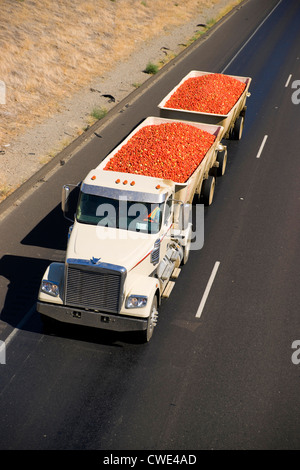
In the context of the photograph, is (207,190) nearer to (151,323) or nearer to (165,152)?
(165,152)

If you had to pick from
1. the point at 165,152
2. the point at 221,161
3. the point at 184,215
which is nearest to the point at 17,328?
the point at 184,215

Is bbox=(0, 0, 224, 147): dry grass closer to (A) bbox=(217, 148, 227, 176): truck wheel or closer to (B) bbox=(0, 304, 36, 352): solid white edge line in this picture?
(A) bbox=(217, 148, 227, 176): truck wheel

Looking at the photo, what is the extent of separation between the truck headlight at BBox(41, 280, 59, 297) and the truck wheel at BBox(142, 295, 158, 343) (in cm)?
206

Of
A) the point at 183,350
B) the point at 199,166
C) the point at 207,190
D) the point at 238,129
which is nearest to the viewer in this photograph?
the point at 183,350

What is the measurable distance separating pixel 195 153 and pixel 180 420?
864 centimetres

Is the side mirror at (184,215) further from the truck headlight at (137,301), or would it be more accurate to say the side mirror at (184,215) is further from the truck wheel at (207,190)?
the truck wheel at (207,190)

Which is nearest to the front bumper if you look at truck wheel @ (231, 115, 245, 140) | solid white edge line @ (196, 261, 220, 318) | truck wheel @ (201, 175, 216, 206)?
solid white edge line @ (196, 261, 220, 318)

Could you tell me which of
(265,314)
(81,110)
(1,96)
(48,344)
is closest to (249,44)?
(81,110)

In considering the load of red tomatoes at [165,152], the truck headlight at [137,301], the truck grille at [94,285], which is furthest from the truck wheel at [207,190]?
the truck grille at [94,285]

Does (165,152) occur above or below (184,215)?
above

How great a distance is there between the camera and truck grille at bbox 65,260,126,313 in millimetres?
12227

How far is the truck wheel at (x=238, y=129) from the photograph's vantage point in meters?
23.6

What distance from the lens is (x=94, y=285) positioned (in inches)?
486

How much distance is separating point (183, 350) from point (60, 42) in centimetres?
2390
